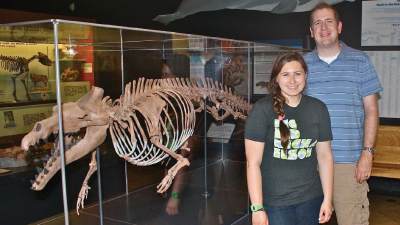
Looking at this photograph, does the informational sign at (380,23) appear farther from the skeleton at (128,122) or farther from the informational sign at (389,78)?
the skeleton at (128,122)

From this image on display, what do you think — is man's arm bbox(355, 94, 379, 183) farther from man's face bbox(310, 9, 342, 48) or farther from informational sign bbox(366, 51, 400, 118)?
informational sign bbox(366, 51, 400, 118)

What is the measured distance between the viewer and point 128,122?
2.95 meters

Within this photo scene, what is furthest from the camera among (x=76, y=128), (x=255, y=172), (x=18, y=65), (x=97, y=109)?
(x=18, y=65)

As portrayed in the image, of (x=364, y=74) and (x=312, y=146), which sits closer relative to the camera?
(x=312, y=146)

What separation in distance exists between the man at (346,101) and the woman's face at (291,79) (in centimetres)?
52

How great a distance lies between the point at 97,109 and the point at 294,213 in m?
1.35

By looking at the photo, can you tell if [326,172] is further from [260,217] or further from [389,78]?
[389,78]

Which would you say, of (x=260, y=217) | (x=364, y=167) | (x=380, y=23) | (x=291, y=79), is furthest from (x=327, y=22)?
(x=380, y=23)

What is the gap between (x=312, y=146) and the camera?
1932mm

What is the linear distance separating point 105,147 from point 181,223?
817 mm

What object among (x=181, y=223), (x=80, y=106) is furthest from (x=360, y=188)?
(x=80, y=106)

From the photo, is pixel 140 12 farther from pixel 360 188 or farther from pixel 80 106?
pixel 360 188

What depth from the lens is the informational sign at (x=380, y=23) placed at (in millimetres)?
4449

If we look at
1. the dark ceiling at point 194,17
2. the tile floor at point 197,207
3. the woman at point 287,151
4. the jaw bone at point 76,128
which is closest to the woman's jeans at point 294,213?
the woman at point 287,151
